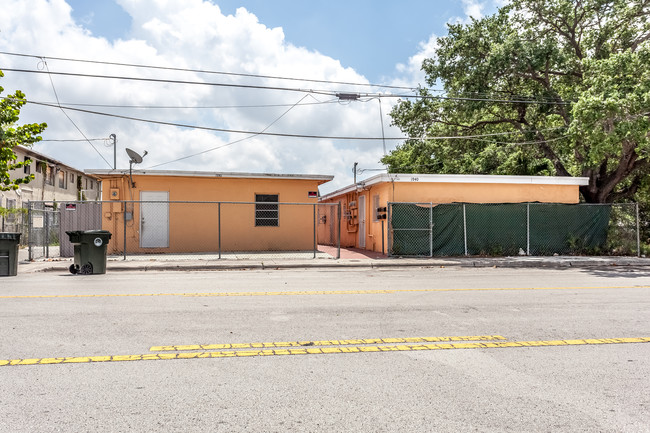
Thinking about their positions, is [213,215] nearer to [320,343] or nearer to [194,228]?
[194,228]

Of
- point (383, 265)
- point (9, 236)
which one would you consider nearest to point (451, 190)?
point (383, 265)

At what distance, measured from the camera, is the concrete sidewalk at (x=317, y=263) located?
1466 cm

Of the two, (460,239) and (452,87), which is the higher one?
(452,87)

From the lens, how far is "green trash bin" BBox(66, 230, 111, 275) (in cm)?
1299

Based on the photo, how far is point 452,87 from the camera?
2384 cm

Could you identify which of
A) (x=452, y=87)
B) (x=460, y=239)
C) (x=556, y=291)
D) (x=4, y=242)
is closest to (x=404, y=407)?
(x=556, y=291)

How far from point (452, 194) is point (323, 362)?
50.6ft

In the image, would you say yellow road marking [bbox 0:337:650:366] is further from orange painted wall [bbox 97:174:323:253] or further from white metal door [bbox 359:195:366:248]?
white metal door [bbox 359:195:366:248]

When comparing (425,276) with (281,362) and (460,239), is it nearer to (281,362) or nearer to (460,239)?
(460,239)

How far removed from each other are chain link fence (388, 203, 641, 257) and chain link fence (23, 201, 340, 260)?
2994 mm

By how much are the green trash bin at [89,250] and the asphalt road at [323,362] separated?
4057 millimetres

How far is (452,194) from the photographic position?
19.2 m

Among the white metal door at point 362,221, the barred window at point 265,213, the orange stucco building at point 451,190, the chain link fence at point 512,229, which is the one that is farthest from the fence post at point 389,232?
the barred window at point 265,213

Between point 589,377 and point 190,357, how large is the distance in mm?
3673
